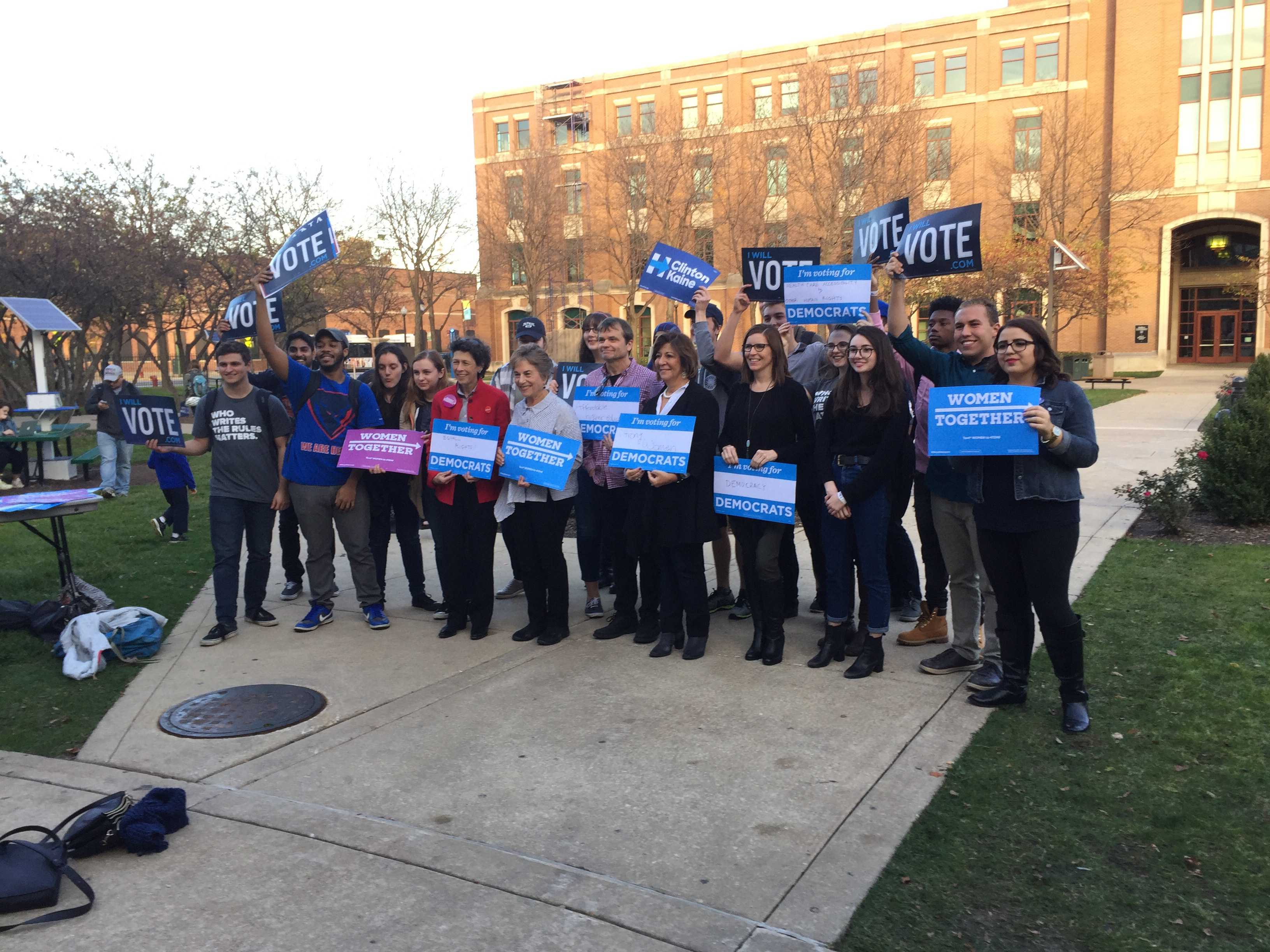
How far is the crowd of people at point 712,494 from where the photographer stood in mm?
4793

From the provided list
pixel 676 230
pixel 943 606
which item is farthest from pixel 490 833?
pixel 676 230

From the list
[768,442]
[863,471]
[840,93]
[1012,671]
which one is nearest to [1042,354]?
[863,471]

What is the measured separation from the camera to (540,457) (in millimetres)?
6301

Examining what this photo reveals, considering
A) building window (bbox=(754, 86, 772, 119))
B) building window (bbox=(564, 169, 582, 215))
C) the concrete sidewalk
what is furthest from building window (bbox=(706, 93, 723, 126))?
the concrete sidewalk

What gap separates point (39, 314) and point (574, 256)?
3336 cm

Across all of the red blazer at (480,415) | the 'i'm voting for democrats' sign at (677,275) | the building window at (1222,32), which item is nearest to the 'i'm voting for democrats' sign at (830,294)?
the 'i'm voting for democrats' sign at (677,275)

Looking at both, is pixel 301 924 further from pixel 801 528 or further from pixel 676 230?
pixel 676 230

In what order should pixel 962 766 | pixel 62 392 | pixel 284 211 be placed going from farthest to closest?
pixel 284 211 → pixel 62 392 → pixel 962 766

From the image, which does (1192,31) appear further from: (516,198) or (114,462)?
(114,462)

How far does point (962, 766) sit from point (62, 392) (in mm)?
27259

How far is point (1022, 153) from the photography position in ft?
137

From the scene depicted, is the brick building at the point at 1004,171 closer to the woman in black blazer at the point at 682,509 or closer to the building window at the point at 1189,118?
the building window at the point at 1189,118

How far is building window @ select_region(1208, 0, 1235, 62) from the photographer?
4375 cm

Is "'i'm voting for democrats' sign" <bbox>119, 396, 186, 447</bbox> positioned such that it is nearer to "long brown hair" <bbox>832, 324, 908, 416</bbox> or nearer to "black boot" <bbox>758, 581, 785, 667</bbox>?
"black boot" <bbox>758, 581, 785, 667</bbox>
